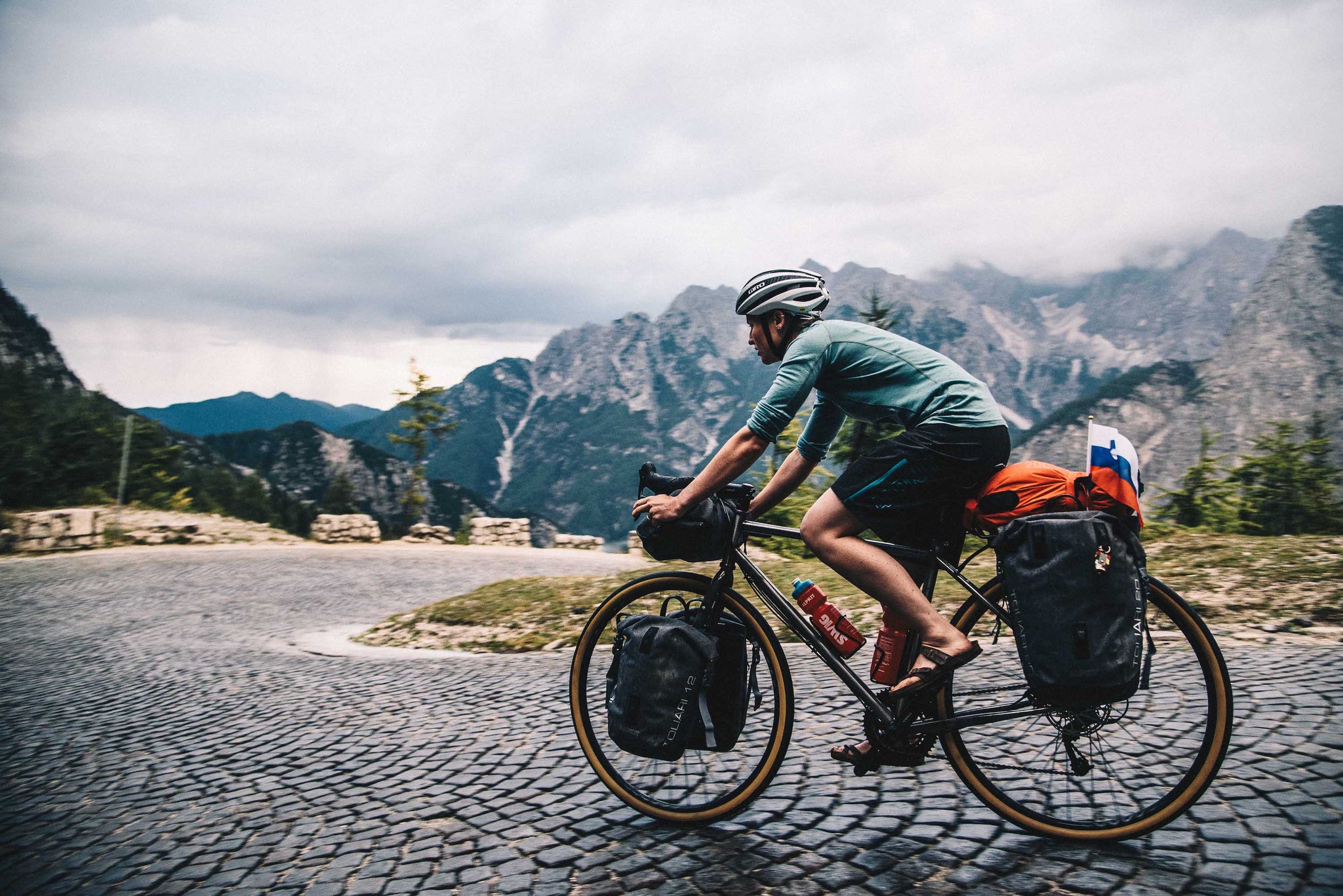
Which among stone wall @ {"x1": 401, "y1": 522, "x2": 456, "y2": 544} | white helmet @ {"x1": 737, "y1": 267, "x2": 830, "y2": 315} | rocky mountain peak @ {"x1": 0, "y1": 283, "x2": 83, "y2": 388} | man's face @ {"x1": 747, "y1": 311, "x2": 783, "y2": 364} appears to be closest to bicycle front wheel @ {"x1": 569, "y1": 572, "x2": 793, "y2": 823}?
man's face @ {"x1": 747, "y1": 311, "x2": 783, "y2": 364}

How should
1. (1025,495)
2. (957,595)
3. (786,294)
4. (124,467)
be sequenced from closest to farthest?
(1025,495) < (786,294) < (957,595) < (124,467)

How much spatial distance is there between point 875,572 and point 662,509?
802 millimetres

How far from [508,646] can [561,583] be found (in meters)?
2.49

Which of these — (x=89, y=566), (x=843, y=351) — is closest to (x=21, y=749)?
(x=843, y=351)

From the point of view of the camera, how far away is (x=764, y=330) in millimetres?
2947

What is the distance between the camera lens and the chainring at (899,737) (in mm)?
2639

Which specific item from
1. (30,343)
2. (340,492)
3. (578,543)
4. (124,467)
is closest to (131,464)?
(124,467)

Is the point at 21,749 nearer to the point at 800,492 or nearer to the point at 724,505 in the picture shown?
the point at 724,505

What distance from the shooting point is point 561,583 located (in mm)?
9188

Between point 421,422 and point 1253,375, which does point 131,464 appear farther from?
point 1253,375

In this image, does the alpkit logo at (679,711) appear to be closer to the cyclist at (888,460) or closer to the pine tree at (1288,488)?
the cyclist at (888,460)

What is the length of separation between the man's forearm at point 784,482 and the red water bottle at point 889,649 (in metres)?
0.63

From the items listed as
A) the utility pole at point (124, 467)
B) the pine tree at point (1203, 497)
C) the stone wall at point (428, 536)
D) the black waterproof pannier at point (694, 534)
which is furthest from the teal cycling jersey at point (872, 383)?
the utility pole at point (124, 467)

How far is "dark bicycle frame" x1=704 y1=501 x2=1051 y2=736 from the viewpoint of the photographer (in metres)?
2.62
